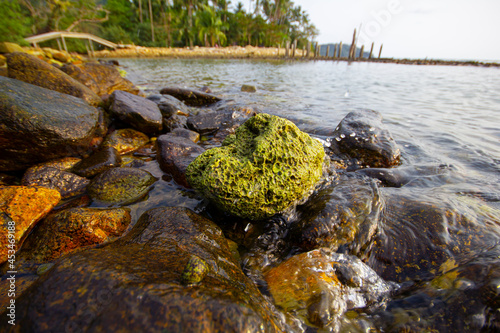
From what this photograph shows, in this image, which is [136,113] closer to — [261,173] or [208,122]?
[208,122]

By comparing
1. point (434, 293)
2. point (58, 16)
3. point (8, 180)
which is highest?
point (58, 16)

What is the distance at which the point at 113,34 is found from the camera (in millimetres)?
37875

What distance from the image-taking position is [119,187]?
9.89 feet

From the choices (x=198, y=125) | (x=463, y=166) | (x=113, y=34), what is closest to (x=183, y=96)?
(x=198, y=125)

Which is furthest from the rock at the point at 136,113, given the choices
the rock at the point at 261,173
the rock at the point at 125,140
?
the rock at the point at 261,173

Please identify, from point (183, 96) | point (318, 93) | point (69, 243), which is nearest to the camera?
point (69, 243)

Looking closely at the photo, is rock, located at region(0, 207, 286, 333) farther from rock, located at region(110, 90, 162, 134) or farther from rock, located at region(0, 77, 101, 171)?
rock, located at region(110, 90, 162, 134)

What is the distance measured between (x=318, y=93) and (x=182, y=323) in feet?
38.4

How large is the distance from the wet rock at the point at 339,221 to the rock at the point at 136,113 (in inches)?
145

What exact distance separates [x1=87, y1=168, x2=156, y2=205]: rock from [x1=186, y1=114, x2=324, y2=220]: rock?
0.94 metres

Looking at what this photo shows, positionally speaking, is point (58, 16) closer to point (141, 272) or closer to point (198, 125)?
point (198, 125)

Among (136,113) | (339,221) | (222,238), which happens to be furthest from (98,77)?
(339,221)

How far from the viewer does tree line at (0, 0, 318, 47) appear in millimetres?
25828

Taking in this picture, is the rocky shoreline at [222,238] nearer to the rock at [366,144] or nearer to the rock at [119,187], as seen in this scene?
the rock at [119,187]
